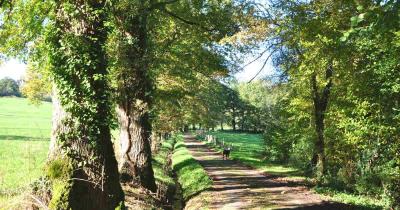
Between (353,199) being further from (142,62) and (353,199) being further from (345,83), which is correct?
(142,62)

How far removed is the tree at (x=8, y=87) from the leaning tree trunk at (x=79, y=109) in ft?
468

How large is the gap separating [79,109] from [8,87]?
5699 inches

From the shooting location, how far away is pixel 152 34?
20.0 meters

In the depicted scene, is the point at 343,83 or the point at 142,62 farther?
the point at 343,83

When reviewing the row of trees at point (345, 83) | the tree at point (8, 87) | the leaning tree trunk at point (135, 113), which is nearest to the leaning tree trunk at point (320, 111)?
the row of trees at point (345, 83)

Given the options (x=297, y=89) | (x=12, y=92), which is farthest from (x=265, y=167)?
(x=12, y=92)

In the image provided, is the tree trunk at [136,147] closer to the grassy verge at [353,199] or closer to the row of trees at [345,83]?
the row of trees at [345,83]

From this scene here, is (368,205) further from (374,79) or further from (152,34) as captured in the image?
(152,34)

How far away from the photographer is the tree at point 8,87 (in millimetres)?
140250

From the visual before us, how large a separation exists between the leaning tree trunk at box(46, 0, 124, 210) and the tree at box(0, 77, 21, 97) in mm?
142634

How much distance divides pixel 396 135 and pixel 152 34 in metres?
11.8

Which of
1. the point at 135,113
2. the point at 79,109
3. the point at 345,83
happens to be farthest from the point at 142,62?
the point at 345,83

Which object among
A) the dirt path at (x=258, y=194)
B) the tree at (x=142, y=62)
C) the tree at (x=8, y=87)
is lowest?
the dirt path at (x=258, y=194)

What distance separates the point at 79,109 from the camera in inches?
415
